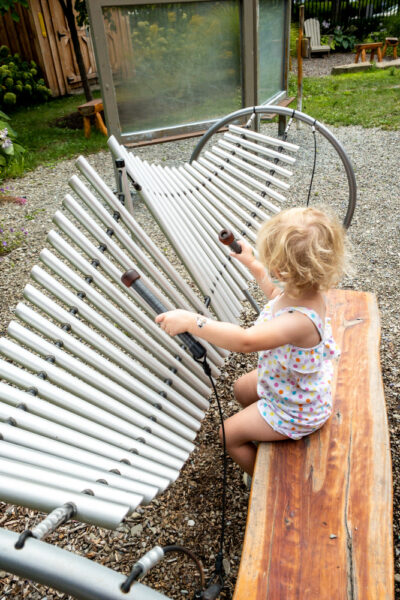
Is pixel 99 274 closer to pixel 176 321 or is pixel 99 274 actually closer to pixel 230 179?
pixel 176 321

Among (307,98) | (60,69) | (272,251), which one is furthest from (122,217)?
(60,69)

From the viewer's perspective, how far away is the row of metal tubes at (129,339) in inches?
61.9

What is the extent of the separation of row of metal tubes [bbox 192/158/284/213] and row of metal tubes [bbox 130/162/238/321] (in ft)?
1.99

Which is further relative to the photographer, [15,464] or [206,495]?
[206,495]

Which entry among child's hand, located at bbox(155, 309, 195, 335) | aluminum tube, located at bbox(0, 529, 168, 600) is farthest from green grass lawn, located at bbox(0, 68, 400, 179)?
aluminum tube, located at bbox(0, 529, 168, 600)

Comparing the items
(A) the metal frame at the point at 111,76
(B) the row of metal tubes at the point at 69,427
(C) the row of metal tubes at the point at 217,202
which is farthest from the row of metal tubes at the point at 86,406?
(A) the metal frame at the point at 111,76

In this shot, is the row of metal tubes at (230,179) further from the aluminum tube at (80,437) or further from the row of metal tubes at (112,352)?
the aluminum tube at (80,437)

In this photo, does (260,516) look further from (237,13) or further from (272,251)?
(237,13)

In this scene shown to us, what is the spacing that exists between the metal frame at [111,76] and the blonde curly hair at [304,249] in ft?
12.2

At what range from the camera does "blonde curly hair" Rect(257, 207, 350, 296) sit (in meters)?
1.47

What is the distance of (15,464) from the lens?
38.1 inches

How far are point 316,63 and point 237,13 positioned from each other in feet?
34.0

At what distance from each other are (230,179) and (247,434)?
154 cm

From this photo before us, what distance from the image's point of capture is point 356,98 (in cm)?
900
